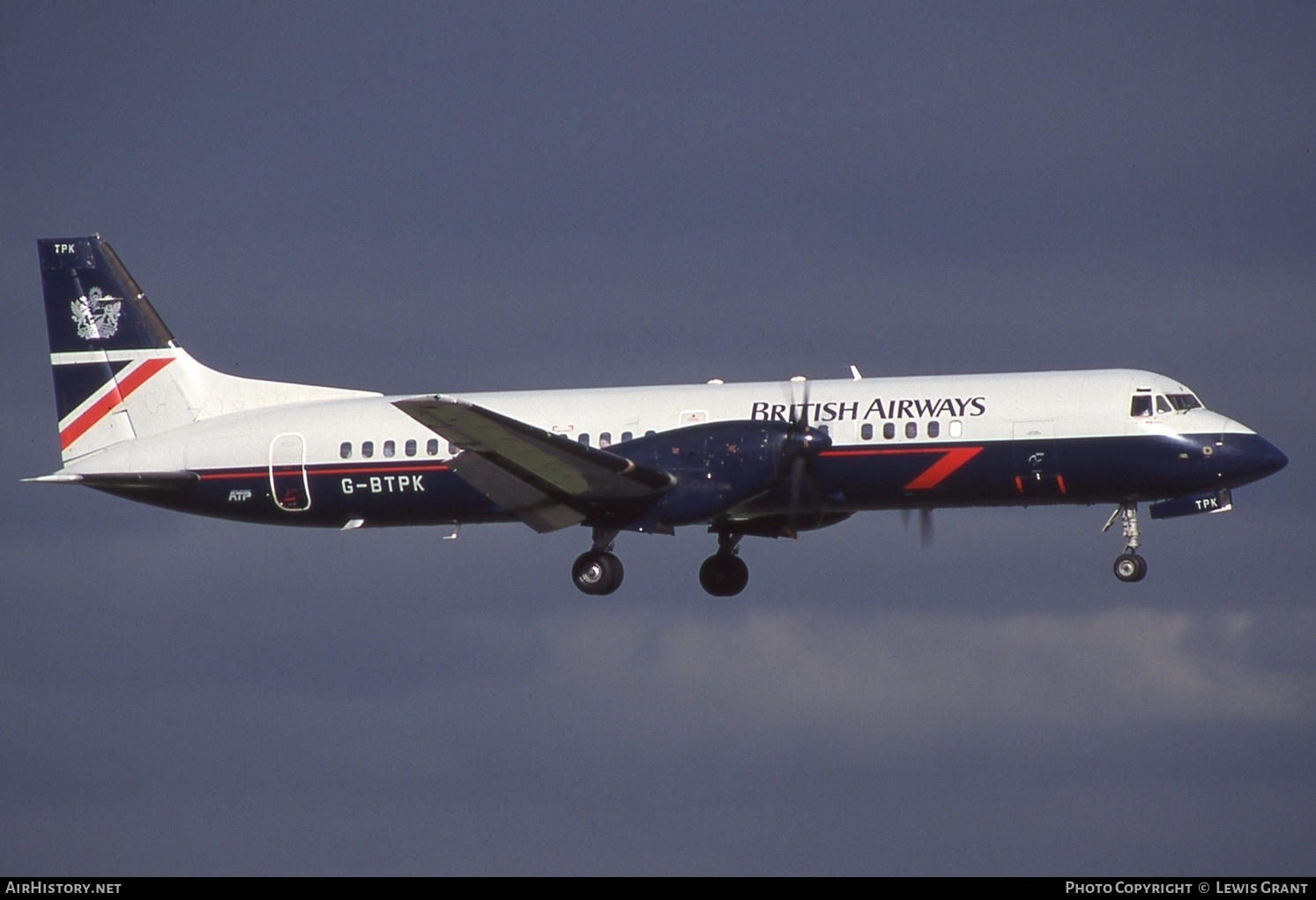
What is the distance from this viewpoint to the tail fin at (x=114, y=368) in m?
37.6

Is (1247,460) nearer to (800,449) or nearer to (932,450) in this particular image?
(932,450)

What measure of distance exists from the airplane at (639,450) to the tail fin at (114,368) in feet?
0.13

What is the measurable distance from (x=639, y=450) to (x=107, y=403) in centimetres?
1151

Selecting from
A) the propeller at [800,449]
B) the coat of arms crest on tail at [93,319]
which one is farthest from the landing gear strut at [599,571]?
the coat of arms crest on tail at [93,319]

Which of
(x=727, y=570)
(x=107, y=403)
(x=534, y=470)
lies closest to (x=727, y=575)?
(x=727, y=570)

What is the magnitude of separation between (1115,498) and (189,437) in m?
17.3

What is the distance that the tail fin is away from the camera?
123 ft

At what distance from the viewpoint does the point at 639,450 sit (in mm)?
33219
